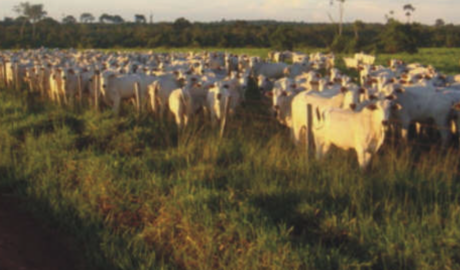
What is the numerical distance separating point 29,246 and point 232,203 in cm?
255

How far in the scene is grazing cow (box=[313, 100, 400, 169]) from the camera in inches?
325

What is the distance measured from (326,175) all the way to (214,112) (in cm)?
531

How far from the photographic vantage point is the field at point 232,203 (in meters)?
5.47

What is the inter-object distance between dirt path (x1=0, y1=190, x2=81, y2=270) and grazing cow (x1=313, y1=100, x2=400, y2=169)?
4.48 meters

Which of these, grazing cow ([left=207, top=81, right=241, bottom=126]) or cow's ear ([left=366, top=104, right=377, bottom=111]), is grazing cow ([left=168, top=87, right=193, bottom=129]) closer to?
grazing cow ([left=207, top=81, right=241, bottom=126])

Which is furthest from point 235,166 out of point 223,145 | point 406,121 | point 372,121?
point 406,121

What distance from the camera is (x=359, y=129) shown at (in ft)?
27.3

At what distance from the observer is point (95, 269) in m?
5.98

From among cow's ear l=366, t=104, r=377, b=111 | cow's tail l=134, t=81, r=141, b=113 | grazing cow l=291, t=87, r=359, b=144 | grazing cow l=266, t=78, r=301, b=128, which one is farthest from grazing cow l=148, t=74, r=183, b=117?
cow's ear l=366, t=104, r=377, b=111

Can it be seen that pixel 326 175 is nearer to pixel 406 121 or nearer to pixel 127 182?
pixel 127 182

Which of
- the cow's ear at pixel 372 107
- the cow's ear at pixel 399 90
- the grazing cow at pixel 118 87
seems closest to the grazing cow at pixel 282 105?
the cow's ear at pixel 399 90

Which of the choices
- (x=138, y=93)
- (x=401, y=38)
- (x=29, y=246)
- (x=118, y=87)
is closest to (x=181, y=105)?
(x=138, y=93)

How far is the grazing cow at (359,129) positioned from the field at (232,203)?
0.28m

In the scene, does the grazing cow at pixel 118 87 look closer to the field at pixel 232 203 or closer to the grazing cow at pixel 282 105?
the grazing cow at pixel 282 105
